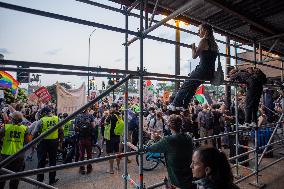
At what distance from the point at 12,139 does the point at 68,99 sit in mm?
7588

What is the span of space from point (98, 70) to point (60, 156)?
7.77m

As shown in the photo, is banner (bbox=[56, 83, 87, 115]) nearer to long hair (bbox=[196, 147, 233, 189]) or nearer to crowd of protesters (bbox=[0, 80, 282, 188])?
crowd of protesters (bbox=[0, 80, 282, 188])

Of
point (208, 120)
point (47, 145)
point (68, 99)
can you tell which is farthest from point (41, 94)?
point (208, 120)

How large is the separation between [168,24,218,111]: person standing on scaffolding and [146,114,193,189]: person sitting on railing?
0.29 meters

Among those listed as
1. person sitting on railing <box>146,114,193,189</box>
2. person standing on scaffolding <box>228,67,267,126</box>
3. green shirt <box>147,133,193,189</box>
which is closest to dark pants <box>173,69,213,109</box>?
person sitting on railing <box>146,114,193,189</box>

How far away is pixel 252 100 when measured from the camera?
16.7ft

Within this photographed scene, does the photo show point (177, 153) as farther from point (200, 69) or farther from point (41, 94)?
point (41, 94)

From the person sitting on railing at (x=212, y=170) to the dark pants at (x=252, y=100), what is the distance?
11.3 feet

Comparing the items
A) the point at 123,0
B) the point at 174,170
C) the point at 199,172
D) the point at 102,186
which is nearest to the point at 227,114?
the point at 102,186

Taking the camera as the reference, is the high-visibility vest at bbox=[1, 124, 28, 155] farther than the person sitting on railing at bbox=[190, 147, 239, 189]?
Yes

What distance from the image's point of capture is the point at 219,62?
3.94 meters

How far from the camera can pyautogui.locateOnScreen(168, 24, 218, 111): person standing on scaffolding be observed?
3.52 m

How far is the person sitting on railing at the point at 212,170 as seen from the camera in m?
1.95

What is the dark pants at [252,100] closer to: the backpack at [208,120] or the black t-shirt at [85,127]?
the black t-shirt at [85,127]
